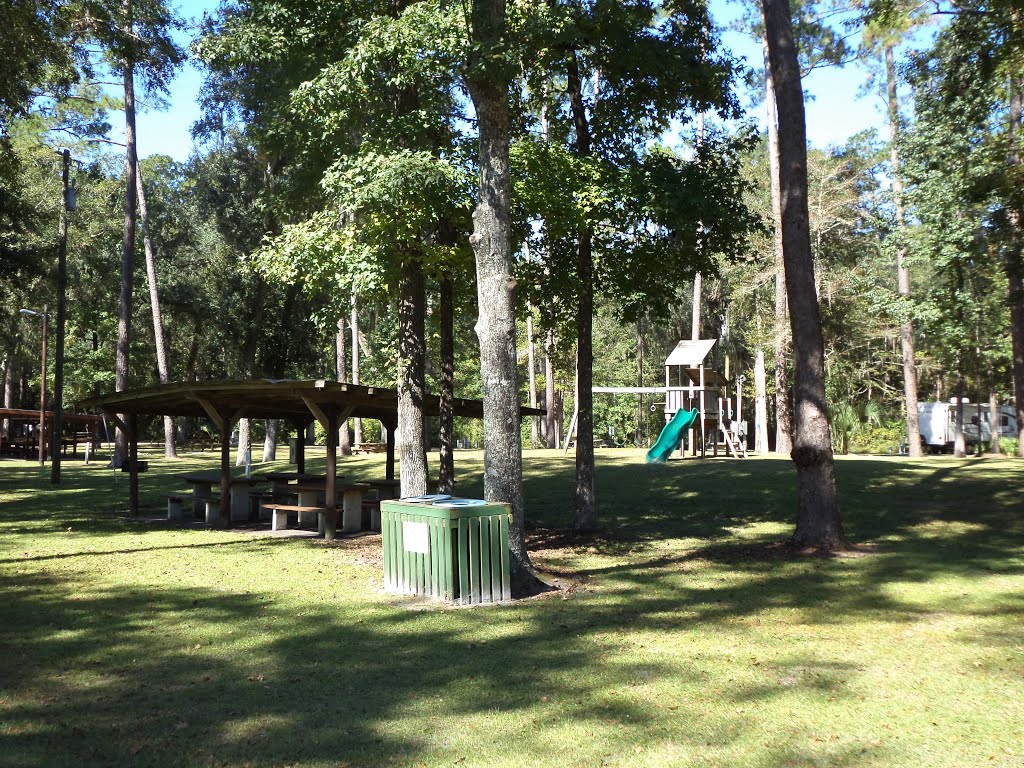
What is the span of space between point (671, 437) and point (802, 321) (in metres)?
13.1

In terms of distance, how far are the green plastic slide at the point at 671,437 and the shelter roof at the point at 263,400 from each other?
760 centimetres

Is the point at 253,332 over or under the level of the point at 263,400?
over

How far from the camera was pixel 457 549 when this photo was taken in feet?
29.2

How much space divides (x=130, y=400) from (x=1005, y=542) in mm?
14464

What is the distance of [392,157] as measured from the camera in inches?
443

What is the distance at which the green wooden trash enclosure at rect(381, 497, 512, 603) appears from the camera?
8.78 meters

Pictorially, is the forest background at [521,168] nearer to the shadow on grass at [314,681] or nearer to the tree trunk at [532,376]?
the shadow on grass at [314,681]

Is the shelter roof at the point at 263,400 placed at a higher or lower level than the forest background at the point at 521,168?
lower

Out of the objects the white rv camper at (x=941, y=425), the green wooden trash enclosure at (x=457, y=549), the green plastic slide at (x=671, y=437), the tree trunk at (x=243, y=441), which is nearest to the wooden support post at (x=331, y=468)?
the green wooden trash enclosure at (x=457, y=549)

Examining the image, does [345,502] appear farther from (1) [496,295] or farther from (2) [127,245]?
(2) [127,245]

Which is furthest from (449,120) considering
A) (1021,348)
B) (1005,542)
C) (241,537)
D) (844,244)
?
(844,244)

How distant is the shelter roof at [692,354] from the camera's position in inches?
1041

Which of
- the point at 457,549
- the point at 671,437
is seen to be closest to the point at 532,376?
the point at 671,437

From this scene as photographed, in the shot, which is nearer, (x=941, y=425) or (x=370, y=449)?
(x=370, y=449)
